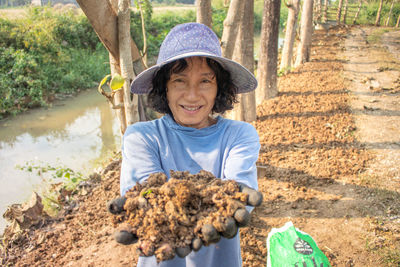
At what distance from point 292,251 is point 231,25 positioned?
285 centimetres

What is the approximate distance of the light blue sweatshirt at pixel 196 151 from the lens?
136 centimetres

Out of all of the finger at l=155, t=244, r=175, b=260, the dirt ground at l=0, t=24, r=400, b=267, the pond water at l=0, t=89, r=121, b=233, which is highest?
the finger at l=155, t=244, r=175, b=260

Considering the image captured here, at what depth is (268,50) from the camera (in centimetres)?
562

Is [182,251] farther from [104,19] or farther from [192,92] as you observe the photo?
[104,19]

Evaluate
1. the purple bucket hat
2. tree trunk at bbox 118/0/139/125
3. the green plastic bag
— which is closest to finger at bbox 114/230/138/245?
the purple bucket hat

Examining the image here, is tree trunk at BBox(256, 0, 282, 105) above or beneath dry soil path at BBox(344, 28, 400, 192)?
above

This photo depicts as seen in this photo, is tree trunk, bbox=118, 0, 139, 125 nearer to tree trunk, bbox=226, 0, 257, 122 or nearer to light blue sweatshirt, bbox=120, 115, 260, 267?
light blue sweatshirt, bbox=120, 115, 260, 267

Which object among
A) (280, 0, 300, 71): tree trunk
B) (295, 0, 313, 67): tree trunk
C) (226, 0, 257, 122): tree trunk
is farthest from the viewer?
(295, 0, 313, 67): tree trunk

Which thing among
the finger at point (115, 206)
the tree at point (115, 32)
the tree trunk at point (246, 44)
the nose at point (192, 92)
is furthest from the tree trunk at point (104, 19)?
the tree trunk at point (246, 44)

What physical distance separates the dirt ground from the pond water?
1702 millimetres

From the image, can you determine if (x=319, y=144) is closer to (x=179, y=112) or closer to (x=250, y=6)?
(x=250, y=6)

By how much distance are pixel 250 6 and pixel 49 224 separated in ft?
14.1

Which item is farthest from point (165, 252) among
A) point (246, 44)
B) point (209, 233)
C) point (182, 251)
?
point (246, 44)

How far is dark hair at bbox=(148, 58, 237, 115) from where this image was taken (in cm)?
149
